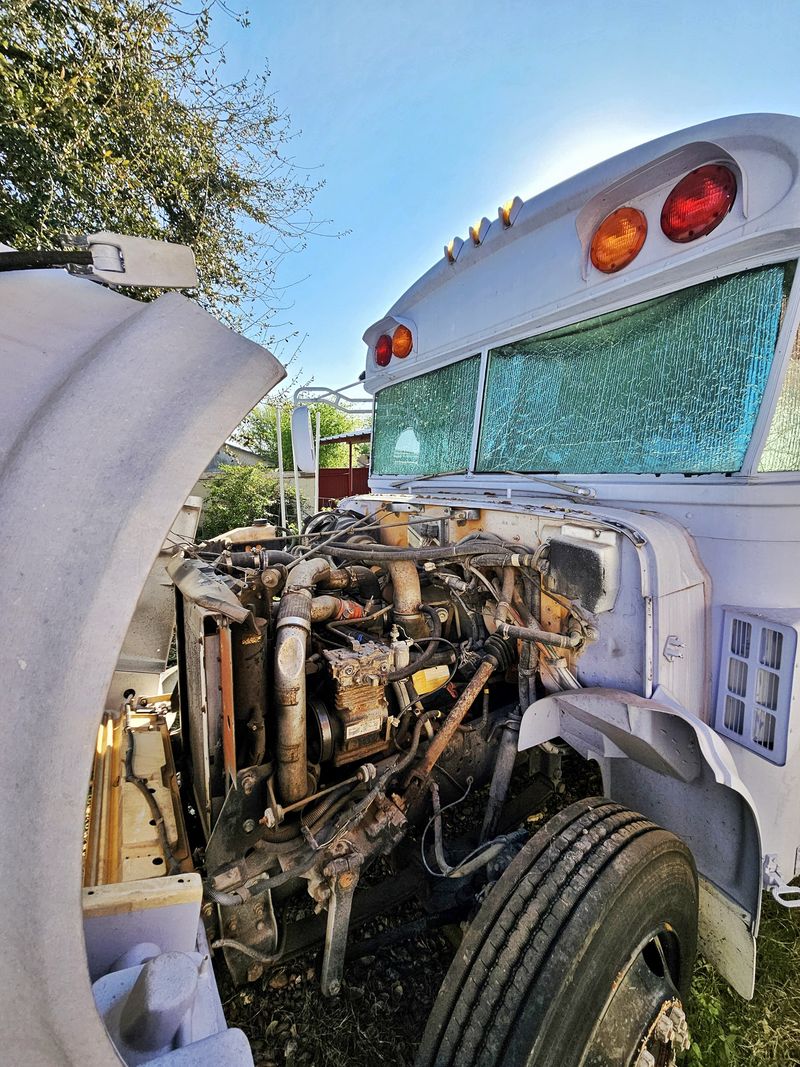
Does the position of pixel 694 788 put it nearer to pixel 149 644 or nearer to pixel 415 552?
pixel 415 552

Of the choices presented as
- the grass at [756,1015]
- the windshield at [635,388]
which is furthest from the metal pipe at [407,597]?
the grass at [756,1015]

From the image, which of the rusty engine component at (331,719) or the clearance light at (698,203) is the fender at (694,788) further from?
the clearance light at (698,203)

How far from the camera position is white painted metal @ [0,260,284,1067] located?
579mm

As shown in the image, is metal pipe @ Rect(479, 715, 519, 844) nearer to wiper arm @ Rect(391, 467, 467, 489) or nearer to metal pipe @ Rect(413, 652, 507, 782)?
metal pipe @ Rect(413, 652, 507, 782)

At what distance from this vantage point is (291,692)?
5.06 feet

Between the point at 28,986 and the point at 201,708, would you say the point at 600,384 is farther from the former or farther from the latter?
the point at 28,986

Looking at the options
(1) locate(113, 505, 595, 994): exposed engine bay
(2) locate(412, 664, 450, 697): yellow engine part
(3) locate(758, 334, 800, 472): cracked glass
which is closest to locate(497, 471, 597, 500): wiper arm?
(1) locate(113, 505, 595, 994): exposed engine bay

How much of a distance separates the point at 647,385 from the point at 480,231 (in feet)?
4.12

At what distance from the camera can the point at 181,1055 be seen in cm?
65

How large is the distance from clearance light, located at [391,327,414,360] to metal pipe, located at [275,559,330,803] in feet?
6.54

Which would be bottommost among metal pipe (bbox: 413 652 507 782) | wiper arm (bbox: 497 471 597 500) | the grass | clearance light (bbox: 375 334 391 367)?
the grass

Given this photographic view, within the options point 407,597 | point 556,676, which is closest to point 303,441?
point 407,597

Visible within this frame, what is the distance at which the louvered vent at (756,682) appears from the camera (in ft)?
4.91

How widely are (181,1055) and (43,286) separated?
1273 mm
